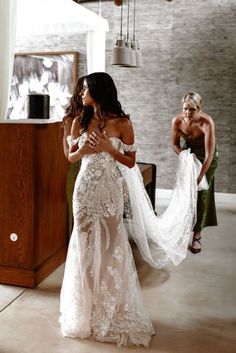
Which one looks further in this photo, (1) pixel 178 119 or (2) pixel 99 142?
(1) pixel 178 119

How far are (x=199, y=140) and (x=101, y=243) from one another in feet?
7.29

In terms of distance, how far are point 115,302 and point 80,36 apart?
17.2 ft

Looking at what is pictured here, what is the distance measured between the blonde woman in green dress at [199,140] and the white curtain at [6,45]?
185cm

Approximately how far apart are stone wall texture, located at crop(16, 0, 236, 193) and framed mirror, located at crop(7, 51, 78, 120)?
0.19 m

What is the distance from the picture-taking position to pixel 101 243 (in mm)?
2758

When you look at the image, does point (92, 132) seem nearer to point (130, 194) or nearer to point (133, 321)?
point (130, 194)

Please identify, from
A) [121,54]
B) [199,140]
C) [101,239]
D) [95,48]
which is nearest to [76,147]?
[101,239]

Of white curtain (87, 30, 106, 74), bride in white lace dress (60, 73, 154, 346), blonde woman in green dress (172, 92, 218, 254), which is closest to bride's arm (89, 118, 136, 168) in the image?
bride in white lace dress (60, 73, 154, 346)

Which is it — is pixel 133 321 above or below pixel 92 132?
below

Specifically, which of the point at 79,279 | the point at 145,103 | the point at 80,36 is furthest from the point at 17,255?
the point at 80,36

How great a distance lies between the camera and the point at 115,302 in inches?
108

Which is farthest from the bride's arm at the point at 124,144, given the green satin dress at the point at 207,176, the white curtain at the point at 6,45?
the green satin dress at the point at 207,176

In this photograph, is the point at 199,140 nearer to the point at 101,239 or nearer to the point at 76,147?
the point at 76,147

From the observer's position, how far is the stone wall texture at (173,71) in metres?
6.48
